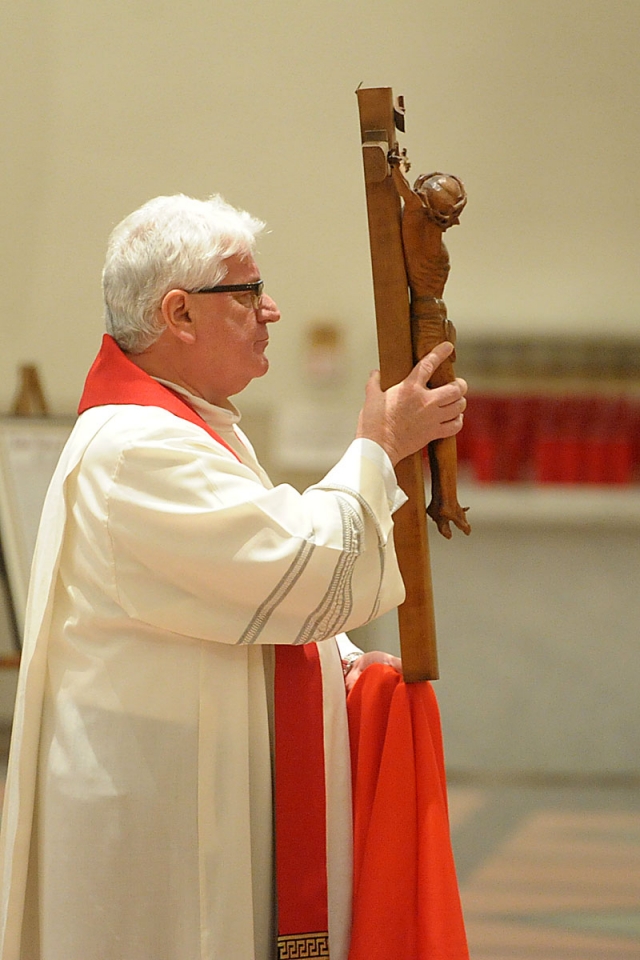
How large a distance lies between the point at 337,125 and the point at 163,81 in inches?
33.1

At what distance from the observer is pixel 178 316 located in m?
2.09

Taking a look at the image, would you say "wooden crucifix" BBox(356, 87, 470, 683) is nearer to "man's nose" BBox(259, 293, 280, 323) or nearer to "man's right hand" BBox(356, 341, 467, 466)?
"man's right hand" BBox(356, 341, 467, 466)

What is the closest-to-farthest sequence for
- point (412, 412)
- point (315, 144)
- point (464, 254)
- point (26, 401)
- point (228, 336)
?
point (412, 412) < point (228, 336) < point (26, 401) < point (315, 144) < point (464, 254)

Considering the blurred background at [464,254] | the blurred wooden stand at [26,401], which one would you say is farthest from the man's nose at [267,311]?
the blurred background at [464,254]

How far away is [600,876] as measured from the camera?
14.7 feet

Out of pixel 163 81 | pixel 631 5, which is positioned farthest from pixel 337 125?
pixel 631 5

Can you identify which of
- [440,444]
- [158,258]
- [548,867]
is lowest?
[548,867]

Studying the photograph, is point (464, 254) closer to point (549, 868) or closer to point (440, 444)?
point (549, 868)

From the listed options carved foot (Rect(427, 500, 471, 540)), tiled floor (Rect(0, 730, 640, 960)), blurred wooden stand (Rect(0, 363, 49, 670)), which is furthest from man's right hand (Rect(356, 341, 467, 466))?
blurred wooden stand (Rect(0, 363, 49, 670))

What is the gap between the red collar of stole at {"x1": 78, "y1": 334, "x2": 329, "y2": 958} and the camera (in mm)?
2031

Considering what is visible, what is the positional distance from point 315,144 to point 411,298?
3.87 metres

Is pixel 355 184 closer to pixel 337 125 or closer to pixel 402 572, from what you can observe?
pixel 337 125

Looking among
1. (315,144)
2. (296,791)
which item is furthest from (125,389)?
(315,144)

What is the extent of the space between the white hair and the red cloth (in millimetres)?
760
